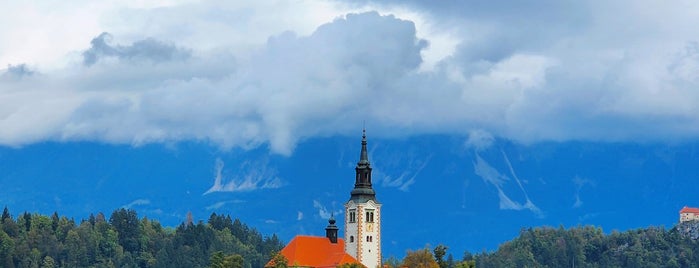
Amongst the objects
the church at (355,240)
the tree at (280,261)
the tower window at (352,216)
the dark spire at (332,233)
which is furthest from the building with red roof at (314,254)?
the tower window at (352,216)

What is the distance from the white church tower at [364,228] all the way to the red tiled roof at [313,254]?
220 centimetres

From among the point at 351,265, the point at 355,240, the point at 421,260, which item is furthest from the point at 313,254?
the point at 421,260

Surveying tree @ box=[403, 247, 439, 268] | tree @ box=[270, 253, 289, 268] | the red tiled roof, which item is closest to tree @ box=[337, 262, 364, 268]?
tree @ box=[403, 247, 439, 268]

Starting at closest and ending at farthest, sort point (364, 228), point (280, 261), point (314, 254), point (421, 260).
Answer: point (421, 260)
point (280, 261)
point (314, 254)
point (364, 228)

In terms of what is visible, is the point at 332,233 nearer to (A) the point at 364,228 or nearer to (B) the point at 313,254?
(A) the point at 364,228

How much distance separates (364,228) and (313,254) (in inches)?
250

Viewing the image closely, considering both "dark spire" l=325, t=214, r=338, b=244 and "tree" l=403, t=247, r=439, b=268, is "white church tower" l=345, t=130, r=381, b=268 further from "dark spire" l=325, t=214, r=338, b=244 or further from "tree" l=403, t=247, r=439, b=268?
"tree" l=403, t=247, r=439, b=268

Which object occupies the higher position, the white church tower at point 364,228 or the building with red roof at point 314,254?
the white church tower at point 364,228

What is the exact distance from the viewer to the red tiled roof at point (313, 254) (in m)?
148

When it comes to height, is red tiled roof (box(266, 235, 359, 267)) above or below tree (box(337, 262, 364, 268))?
above

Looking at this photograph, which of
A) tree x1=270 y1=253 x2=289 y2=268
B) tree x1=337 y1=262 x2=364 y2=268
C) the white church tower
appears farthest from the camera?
the white church tower

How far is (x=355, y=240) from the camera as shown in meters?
153

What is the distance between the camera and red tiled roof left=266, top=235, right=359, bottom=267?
147750mm

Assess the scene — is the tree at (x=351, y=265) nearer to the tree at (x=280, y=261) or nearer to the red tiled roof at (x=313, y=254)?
the red tiled roof at (x=313, y=254)
